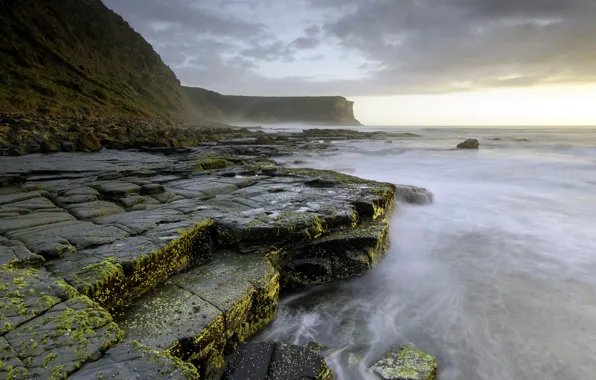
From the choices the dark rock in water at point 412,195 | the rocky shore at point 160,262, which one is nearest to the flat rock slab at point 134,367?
the rocky shore at point 160,262

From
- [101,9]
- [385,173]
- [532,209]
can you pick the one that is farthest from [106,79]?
[532,209]

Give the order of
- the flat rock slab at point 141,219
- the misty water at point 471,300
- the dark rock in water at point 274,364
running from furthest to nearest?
the flat rock slab at point 141,219 → the misty water at point 471,300 → the dark rock in water at point 274,364

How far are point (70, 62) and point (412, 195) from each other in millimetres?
34967

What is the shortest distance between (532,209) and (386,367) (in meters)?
7.67

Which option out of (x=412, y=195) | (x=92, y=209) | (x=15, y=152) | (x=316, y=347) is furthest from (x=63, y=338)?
(x=15, y=152)

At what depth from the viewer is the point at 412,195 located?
7891 millimetres

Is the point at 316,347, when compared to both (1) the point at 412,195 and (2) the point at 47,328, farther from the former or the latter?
(1) the point at 412,195

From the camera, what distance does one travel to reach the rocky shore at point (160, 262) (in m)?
1.96

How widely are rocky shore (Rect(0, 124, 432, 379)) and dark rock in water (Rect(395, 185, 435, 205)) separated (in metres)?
1.54

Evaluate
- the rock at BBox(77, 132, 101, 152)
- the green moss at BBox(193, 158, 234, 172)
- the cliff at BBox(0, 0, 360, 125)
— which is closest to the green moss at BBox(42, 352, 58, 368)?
the green moss at BBox(193, 158, 234, 172)

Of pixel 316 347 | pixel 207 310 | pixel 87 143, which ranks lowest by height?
pixel 316 347

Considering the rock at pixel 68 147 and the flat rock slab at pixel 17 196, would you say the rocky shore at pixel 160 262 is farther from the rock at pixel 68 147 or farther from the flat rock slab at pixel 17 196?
the rock at pixel 68 147

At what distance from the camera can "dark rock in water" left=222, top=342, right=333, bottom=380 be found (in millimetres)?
2320

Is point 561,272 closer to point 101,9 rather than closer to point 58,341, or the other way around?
point 58,341
